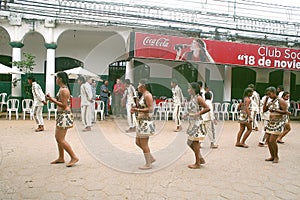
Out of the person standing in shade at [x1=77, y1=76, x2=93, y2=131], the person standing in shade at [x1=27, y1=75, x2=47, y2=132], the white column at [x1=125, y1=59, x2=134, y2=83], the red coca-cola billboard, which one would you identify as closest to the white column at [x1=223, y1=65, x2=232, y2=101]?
the red coca-cola billboard

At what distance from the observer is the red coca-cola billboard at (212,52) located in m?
12.3

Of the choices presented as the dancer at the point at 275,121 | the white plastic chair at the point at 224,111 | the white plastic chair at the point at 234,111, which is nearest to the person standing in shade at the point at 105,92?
the white plastic chair at the point at 224,111

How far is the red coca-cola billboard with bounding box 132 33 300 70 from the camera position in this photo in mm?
12281

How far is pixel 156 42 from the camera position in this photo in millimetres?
12461

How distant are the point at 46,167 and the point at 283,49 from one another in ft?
41.5

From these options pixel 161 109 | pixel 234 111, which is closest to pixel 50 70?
pixel 161 109

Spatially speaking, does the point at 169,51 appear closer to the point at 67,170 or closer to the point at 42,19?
the point at 42,19

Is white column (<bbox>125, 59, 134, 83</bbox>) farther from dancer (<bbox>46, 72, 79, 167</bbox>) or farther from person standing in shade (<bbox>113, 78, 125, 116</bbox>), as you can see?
dancer (<bbox>46, 72, 79, 167</bbox>)

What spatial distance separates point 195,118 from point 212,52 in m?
8.48

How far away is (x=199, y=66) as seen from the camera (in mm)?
14875

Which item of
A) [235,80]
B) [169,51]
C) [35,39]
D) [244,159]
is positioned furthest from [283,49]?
[35,39]

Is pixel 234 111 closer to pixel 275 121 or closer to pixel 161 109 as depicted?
pixel 161 109

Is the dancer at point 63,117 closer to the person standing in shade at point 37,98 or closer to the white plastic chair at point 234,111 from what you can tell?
the person standing in shade at point 37,98

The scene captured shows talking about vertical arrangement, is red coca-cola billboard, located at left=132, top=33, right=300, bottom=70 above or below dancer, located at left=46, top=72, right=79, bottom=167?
above
